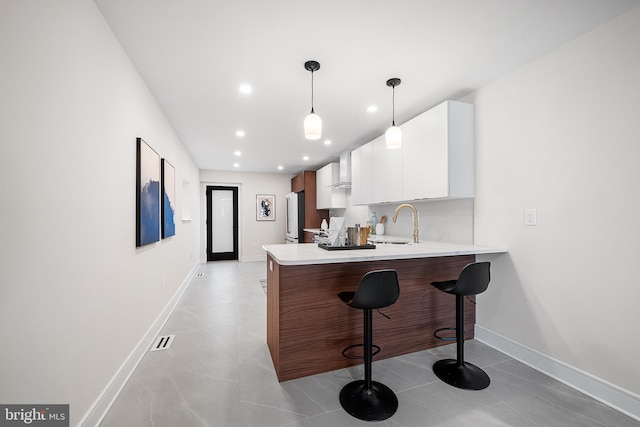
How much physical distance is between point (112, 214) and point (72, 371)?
3.09ft

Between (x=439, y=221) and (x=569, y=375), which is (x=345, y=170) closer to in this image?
(x=439, y=221)

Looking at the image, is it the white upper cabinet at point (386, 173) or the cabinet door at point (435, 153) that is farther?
the white upper cabinet at point (386, 173)

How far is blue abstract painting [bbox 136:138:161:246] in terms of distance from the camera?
2298 mm

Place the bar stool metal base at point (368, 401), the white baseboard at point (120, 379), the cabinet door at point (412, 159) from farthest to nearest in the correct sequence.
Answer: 1. the cabinet door at point (412, 159)
2. the bar stool metal base at point (368, 401)
3. the white baseboard at point (120, 379)

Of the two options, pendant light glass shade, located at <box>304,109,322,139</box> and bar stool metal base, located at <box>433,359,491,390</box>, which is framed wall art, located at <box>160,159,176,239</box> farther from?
bar stool metal base, located at <box>433,359,491,390</box>

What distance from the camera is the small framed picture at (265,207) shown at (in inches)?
299

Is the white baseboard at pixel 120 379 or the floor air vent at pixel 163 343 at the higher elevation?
the white baseboard at pixel 120 379

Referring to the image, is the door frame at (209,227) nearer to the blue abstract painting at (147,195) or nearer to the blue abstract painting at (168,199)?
the blue abstract painting at (168,199)

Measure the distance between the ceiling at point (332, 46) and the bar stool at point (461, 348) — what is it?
5.47ft

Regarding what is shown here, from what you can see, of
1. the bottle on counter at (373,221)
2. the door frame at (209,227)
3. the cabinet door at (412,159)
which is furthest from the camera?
the door frame at (209,227)

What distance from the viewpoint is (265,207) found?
7664 millimetres

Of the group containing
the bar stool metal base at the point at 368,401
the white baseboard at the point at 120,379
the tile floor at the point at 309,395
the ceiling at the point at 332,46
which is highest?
the ceiling at the point at 332,46

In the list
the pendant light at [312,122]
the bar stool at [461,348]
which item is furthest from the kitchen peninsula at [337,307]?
the pendant light at [312,122]

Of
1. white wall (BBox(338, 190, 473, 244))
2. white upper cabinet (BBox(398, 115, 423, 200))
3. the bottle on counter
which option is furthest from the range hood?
white upper cabinet (BBox(398, 115, 423, 200))
